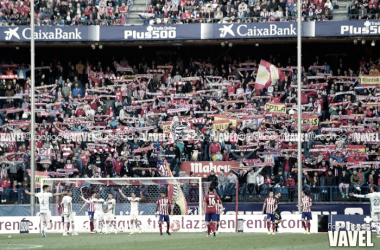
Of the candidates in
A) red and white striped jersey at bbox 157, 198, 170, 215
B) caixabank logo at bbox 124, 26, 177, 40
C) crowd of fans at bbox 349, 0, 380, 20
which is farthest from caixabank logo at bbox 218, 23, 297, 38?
red and white striped jersey at bbox 157, 198, 170, 215

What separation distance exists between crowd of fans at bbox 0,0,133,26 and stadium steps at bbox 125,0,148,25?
332mm

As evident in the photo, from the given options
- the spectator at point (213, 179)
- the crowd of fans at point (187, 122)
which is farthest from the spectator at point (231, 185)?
the spectator at point (213, 179)

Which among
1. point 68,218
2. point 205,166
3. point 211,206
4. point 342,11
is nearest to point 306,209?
point 211,206

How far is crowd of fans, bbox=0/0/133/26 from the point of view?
1517 inches

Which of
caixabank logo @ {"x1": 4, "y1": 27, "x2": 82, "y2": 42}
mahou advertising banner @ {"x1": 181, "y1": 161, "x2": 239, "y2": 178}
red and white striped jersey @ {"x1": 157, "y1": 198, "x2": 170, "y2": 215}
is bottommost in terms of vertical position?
Result: red and white striped jersey @ {"x1": 157, "y1": 198, "x2": 170, "y2": 215}

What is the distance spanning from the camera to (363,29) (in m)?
36.2

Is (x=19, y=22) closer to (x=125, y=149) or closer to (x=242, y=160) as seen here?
(x=125, y=149)

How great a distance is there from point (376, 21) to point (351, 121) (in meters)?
4.61

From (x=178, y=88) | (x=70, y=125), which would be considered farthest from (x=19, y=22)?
(x=178, y=88)

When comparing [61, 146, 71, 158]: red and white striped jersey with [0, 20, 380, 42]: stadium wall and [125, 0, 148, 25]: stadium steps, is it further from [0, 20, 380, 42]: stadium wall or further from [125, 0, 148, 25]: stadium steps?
[125, 0, 148, 25]: stadium steps

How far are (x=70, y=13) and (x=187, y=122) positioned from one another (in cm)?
810

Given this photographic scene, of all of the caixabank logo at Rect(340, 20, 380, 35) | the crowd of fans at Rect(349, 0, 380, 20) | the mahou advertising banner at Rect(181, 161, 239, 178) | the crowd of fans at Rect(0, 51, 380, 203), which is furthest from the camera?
the crowd of fans at Rect(349, 0, 380, 20)

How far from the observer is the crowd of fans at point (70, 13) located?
38.5m

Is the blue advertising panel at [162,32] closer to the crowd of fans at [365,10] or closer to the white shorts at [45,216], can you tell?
the crowd of fans at [365,10]
